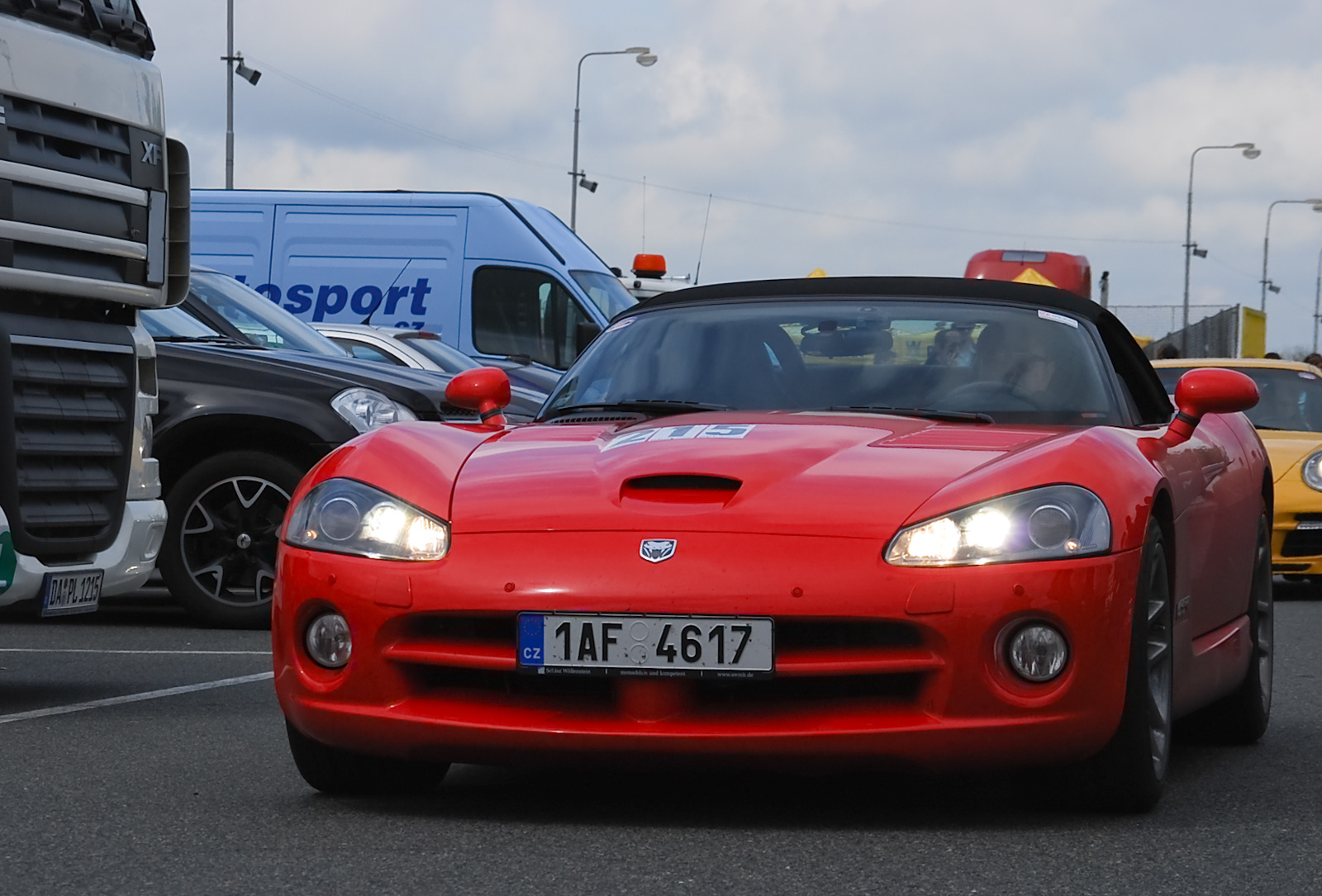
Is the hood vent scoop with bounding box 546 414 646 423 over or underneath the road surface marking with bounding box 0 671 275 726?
over

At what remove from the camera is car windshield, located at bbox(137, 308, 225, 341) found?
1038 cm

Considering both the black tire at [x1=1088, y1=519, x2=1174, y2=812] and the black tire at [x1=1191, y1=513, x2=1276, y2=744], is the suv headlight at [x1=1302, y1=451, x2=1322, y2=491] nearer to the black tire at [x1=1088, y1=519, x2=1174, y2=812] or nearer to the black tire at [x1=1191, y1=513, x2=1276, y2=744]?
the black tire at [x1=1191, y1=513, x2=1276, y2=744]

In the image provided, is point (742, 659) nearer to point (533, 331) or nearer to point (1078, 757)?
point (1078, 757)

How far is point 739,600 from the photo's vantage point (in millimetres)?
4527

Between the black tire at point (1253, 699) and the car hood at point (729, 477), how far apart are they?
1.52 meters

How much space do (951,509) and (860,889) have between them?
3.08ft

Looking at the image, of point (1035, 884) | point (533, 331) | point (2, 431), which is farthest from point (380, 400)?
point (533, 331)

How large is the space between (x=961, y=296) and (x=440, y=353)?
10.5 m

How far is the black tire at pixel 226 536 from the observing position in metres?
9.98

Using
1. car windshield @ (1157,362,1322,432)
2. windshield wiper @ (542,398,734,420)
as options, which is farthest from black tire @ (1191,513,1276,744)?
car windshield @ (1157,362,1322,432)

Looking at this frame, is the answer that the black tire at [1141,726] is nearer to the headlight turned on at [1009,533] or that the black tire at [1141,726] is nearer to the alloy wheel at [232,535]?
the headlight turned on at [1009,533]

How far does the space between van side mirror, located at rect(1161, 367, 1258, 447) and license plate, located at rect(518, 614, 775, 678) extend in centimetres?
151

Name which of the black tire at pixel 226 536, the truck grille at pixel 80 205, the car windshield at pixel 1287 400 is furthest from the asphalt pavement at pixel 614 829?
the car windshield at pixel 1287 400

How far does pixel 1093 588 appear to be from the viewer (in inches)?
181
